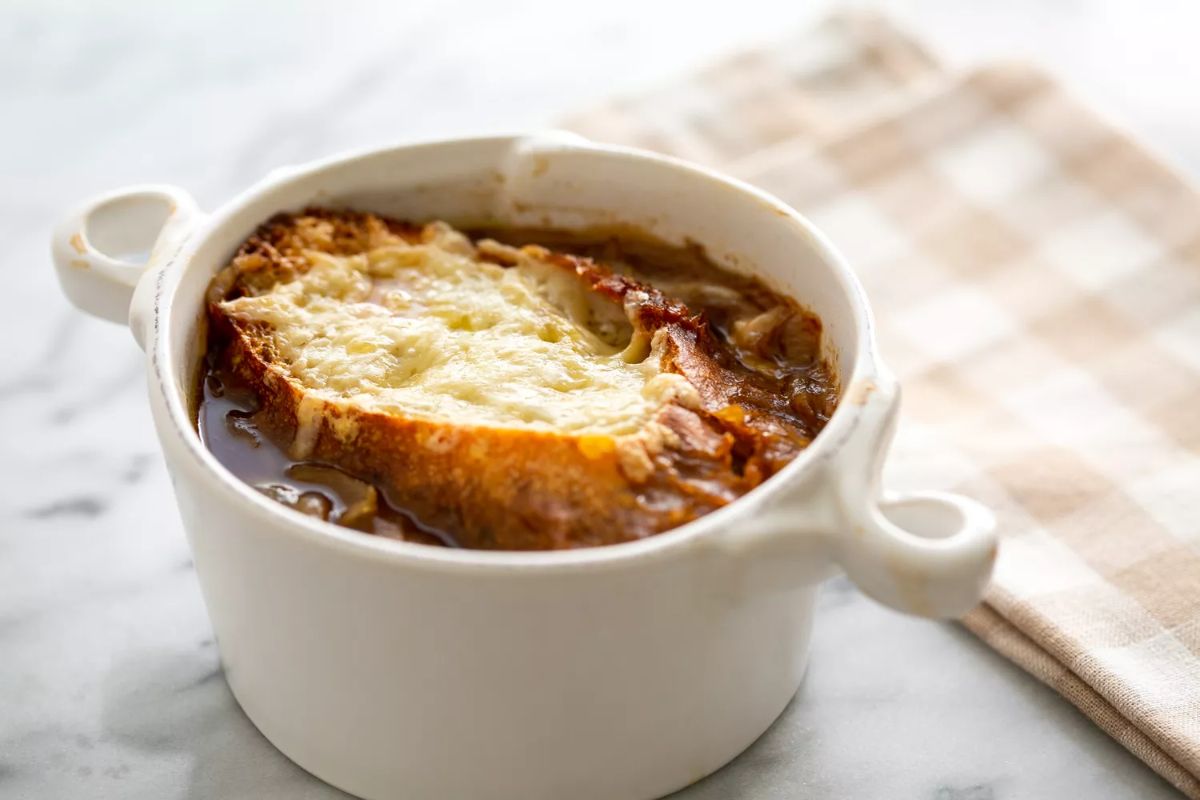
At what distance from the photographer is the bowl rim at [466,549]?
126 centimetres

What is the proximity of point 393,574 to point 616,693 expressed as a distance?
0.86ft

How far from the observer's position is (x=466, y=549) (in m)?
1.42

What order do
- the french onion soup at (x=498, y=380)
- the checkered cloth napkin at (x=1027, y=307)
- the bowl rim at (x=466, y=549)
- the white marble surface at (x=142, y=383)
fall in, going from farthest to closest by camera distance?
the checkered cloth napkin at (x=1027, y=307) → the white marble surface at (x=142, y=383) → the french onion soup at (x=498, y=380) → the bowl rim at (x=466, y=549)

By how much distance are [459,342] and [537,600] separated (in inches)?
17.6

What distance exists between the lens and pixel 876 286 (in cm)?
234

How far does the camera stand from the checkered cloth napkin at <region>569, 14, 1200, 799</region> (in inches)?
67.8

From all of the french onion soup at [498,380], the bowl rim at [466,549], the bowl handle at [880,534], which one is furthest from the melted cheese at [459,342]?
the bowl handle at [880,534]

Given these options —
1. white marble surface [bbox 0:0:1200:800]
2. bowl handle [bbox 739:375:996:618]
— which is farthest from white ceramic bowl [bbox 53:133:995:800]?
white marble surface [bbox 0:0:1200:800]

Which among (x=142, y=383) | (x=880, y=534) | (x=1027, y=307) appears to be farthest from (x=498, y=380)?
(x=1027, y=307)

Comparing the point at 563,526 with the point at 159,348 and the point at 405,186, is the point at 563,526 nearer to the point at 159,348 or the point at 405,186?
the point at 159,348

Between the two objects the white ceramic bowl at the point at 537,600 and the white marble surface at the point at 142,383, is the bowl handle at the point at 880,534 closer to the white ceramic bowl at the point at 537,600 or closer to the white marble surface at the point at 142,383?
the white ceramic bowl at the point at 537,600

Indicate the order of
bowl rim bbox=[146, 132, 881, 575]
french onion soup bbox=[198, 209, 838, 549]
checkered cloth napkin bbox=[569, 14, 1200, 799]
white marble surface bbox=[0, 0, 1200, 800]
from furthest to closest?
checkered cloth napkin bbox=[569, 14, 1200, 799] → white marble surface bbox=[0, 0, 1200, 800] → french onion soup bbox=[198, 209, 838, 549] → bowl rim bbox=[146, 132, 881, 575]

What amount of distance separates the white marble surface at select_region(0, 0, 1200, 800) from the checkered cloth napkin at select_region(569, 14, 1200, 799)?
0.09 metres

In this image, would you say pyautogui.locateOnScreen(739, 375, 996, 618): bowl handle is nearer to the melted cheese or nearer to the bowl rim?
the bowl rim
